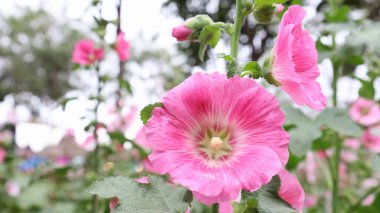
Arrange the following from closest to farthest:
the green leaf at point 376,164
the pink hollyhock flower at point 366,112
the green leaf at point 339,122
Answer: the green leaf at point 376,164, the green leaf at point 339,122, the pink hollyhock flower at point 366,112

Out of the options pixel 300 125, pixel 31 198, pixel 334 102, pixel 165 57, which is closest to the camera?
pixel 300 125

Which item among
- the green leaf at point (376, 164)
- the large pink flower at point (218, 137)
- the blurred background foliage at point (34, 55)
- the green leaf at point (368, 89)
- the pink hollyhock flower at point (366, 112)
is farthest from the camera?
the blurred background foliage at point (34, 55)

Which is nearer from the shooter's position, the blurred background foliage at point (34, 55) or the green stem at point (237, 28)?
the green stem at point (237, 28)

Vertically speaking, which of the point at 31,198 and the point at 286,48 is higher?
the point at 286,48

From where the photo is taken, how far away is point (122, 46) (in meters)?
1.77

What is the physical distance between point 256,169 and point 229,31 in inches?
9.4

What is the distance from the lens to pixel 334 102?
1643mm

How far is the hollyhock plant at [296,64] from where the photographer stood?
0.71 m

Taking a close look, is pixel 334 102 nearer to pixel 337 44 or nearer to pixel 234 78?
pixel 337 44

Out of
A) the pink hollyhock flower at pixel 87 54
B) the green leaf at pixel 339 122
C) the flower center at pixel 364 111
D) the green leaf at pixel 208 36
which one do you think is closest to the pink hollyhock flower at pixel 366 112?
the flower center at pixel 364 111

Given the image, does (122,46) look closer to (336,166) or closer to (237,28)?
(336,166)

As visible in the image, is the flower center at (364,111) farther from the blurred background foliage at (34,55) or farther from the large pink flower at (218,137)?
the blurred background foliage at (34,55)

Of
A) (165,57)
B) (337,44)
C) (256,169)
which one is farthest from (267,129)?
(165,57)

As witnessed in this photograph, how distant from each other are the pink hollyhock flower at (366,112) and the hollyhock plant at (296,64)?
1714 mm
